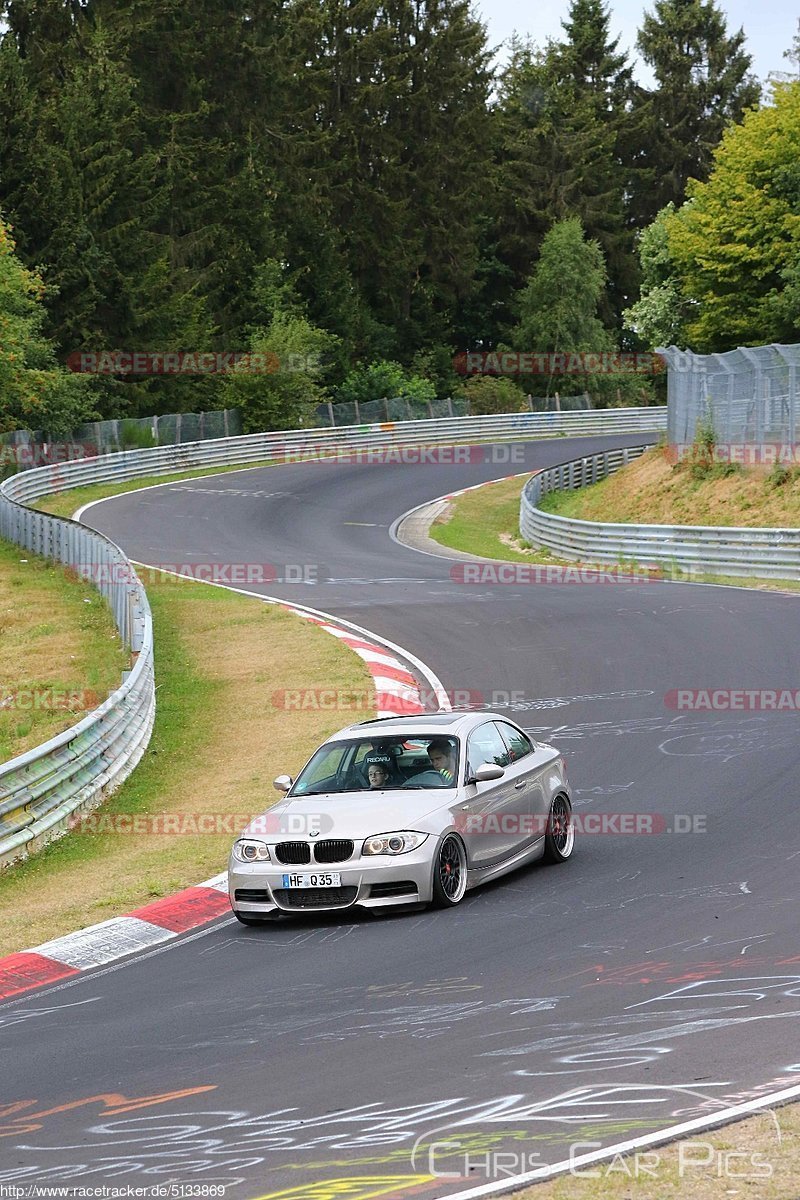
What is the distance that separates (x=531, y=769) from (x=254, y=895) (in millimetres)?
2610

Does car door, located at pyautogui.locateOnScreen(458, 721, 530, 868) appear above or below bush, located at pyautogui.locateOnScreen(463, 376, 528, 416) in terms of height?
below

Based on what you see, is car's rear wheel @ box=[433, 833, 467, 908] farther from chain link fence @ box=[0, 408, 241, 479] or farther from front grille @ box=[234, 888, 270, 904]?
chain link fence @ box=[0, 408, 241, 479]

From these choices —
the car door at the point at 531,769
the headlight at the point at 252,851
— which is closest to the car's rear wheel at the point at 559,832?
the car door at the point at 531,769

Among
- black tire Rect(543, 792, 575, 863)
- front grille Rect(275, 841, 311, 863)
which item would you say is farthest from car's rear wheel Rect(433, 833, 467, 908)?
black tire Rect(543, 792, 575, 863)

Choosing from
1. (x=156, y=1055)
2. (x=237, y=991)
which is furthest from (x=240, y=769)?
(x=156, y=1055)

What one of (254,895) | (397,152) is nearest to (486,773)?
(254,895)

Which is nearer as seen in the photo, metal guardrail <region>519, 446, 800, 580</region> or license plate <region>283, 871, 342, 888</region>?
license plate <region>283, 871, 342, 888</region>

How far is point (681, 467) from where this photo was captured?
140 ft

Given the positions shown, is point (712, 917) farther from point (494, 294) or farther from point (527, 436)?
point (494, 294)

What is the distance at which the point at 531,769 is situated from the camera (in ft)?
40.4

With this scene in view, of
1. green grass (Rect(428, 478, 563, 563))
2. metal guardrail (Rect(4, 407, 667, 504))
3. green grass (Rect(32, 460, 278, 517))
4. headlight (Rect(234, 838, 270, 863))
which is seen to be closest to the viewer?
headlight (Rect(234, 838, 270, 863))

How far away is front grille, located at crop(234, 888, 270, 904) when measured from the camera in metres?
10.9

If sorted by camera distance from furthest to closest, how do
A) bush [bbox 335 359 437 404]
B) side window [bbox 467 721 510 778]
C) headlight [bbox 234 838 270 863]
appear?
bush [bbox 335 359 437 404] < side window [bbox 467 721 510 778] < headlight [bbox 234 838 270 863]

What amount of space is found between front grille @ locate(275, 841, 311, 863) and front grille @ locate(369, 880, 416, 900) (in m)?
0.51
